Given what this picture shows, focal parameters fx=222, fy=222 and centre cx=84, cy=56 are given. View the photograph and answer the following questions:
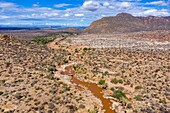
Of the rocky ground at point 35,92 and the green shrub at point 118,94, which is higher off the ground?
the rocky ground at point 35,92

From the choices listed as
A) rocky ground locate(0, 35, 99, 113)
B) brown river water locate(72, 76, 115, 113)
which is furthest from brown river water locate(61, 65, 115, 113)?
rocky ground locate(0, 35, 99, 113)

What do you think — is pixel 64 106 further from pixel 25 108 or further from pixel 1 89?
pixel 1 89

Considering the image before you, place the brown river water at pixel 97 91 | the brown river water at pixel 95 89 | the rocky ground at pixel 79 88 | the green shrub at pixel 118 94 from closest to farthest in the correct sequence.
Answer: the rocky ground at pixel 79 88, the brown river water at pixel 97 91, the brown river water at pixel 95 89, the green shrub at pixel 118 94

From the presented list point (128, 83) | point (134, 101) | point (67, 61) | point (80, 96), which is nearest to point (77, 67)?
point (67, 61)

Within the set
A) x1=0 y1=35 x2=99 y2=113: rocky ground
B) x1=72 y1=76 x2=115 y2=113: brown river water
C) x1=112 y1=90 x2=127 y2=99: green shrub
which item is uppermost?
x1=0 y1=35 x2=99 y2=113: rocky ground

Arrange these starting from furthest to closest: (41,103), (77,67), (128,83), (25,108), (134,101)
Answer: (77,67) < (128,83) < (134,101) < (41,103) < (25,108)

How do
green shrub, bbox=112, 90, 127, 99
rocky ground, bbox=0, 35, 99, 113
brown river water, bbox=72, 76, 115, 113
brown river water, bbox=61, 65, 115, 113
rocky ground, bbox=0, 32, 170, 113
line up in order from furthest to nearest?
green shrub, bbox=112, 90, 127, 99 → brown river water, bbox=61, 65, 115, 113 → brown river water, bbox=72, 76, 115, 113 → rocky ground, bbox=0, 32, 170, 113 → rocky ground, bbox=0, 35, 99, 113

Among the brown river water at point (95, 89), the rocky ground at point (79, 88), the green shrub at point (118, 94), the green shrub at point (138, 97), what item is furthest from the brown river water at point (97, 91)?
the green shrub at point (138, 97)

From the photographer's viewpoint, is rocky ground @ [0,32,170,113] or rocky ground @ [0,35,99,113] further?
rocky ground @ [0,32,170,113]

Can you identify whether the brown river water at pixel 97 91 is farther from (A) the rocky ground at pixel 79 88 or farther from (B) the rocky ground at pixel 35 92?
(B) the rocky ground at pixel 35 92

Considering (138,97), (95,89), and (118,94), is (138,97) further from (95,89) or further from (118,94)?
(95,89)

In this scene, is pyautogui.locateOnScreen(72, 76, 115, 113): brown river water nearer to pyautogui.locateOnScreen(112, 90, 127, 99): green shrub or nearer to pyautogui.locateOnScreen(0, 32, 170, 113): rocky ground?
pyautogui.locateOnScreen(0, 32, 170, 113): rocky ground
